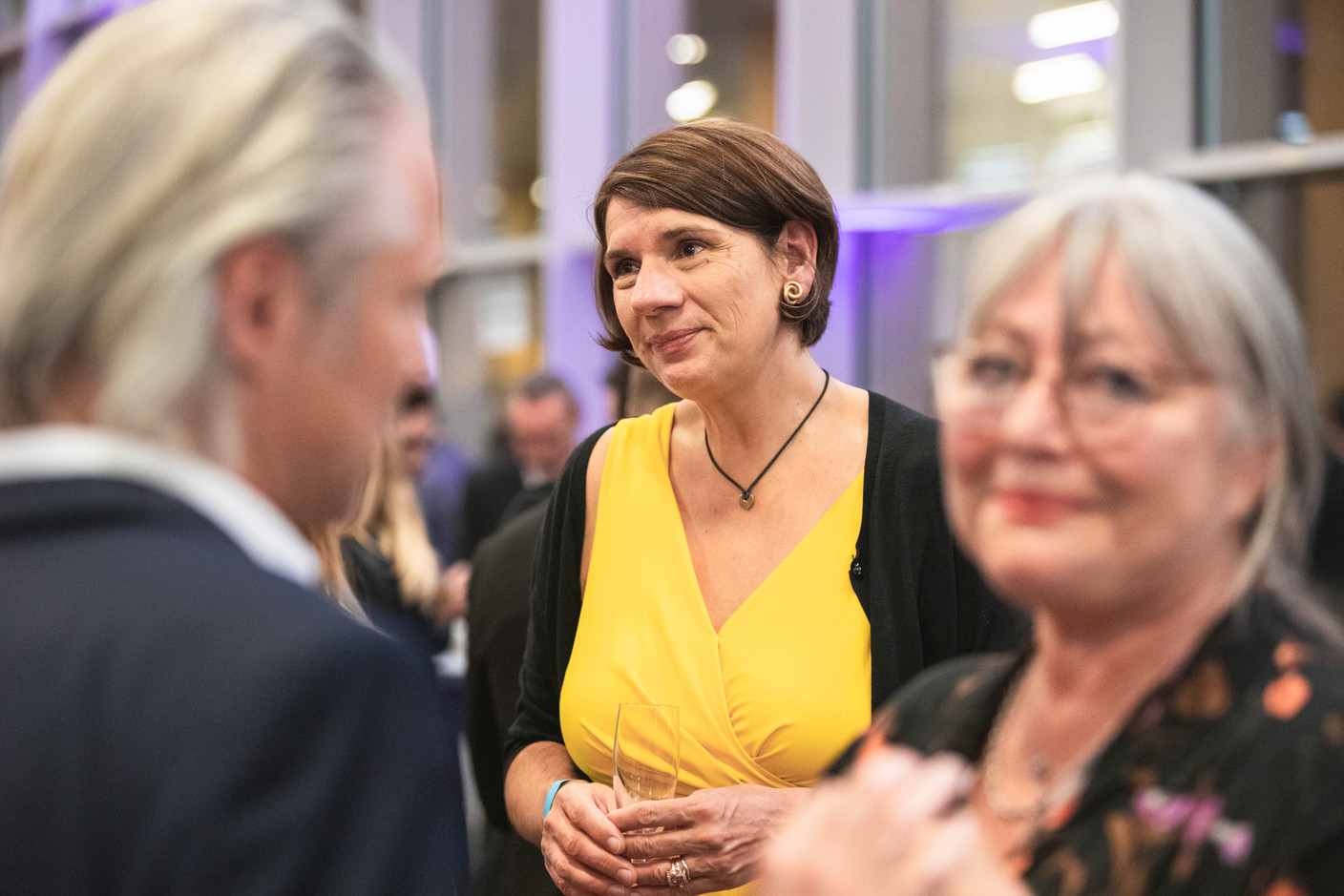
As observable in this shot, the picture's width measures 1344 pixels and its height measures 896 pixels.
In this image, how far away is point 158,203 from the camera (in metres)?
0.89

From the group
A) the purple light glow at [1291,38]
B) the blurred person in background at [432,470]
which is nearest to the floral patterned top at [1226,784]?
the blurred person in background at [432,470]

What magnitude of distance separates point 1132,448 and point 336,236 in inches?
24.9

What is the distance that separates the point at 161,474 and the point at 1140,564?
2.46 feet

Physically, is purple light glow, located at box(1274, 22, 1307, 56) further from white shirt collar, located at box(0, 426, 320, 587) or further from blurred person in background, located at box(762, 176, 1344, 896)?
white shirt collar, located at box(0, 426, 320, 587)

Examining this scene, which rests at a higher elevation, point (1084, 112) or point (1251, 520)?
point (1084, 112)

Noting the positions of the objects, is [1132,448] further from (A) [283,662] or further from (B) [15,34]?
(B) [15,34]

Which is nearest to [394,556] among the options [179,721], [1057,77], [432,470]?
[179,721]

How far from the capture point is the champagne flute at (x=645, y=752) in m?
1.67

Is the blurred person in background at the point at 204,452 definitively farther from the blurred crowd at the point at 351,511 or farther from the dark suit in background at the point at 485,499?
the dark suit in background at the point at 485,499

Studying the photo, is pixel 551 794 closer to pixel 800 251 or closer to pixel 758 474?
pixel 758 474

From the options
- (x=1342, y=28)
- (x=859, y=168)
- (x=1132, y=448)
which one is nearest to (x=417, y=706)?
(x=1132, y=448)

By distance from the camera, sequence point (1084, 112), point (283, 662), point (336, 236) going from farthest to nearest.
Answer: point (1084, 112), point (336, 236), point (283, 662)

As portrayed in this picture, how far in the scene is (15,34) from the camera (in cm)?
1375

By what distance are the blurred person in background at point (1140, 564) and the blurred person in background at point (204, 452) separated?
350mm
